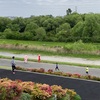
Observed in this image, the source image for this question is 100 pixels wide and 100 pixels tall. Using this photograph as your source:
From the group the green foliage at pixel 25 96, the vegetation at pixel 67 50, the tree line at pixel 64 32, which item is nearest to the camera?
the green foliage at pixel 25 96

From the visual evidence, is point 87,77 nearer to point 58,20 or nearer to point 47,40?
point 47,40

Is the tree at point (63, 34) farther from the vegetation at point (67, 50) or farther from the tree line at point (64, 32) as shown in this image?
the vegetation at point (67, 50)

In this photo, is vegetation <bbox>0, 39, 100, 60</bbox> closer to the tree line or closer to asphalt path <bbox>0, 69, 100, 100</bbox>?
asphalt path <bbox>0, 69, 100, 100</bbox>

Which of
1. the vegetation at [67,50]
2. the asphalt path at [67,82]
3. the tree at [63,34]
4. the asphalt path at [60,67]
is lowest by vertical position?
the asphalt path at [67,82]

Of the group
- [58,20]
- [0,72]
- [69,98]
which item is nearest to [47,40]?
[58,20]

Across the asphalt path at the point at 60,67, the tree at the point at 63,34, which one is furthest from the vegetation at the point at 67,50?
the tree at the point at 63,34

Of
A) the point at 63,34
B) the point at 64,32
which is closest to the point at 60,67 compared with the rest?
the point at 63,34

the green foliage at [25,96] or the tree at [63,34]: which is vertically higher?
the tree at [63,34]

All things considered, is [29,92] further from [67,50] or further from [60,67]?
[67,50]

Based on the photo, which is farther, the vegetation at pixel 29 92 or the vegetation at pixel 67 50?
the vegetation at pixel 67 50

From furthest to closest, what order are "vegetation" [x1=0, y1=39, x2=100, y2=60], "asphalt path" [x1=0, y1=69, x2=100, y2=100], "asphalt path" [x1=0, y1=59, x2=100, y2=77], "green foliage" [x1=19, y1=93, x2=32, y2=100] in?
"vegetation" [x1=0, y1=39, x2=100, y2=60] < "asphalt path" [x1=0, y1=59, x2=100, y2=77] < "asphalt path" [x1=0, y1=69, x2=100, y2=100] < "green foliage" [x1=19, y1=93, x2=32, y2=100]

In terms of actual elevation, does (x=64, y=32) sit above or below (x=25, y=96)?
above

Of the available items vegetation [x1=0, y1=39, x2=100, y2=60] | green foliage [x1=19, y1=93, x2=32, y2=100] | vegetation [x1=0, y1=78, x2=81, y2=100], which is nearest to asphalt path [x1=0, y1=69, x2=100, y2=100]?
vegetation [x1=0, y1=78, x2=81, y2=100]

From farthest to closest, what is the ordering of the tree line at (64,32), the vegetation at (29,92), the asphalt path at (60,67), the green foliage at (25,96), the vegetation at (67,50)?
the tree line at (64,32) → the vegetation at (67,50) → the asphalt path at (60,67) → the green foliage at (25,96) → the vegetation at (29,92)
